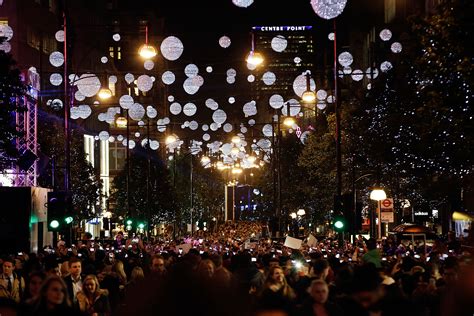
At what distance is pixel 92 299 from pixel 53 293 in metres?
5.09

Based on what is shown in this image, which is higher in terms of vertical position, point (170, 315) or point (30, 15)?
point (30, 15)

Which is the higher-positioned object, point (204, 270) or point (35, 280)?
point (204, 270)

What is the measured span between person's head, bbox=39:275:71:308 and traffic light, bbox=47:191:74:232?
779 inches

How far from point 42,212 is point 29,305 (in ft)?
99.2

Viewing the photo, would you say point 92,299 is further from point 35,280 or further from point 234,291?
point 234,291

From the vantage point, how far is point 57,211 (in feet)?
96.6

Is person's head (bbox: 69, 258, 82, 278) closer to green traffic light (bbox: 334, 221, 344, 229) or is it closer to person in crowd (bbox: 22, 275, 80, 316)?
person in crowd (bbox: 22, 275, 80, 316)

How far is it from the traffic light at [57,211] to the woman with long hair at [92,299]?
14787mm

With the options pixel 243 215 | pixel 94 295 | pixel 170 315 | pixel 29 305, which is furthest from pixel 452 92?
pixel 243 215

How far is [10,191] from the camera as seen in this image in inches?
1421

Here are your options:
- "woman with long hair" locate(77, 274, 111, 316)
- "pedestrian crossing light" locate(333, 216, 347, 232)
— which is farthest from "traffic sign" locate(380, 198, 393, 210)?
"woman with long hair" locate(77, 274, 111, 316)

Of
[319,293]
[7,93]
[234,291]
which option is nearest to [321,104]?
[7,93]

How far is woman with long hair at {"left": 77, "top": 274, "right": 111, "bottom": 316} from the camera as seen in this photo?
46.9 feet

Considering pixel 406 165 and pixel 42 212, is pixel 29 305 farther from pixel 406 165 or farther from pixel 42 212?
pixel 406 165
